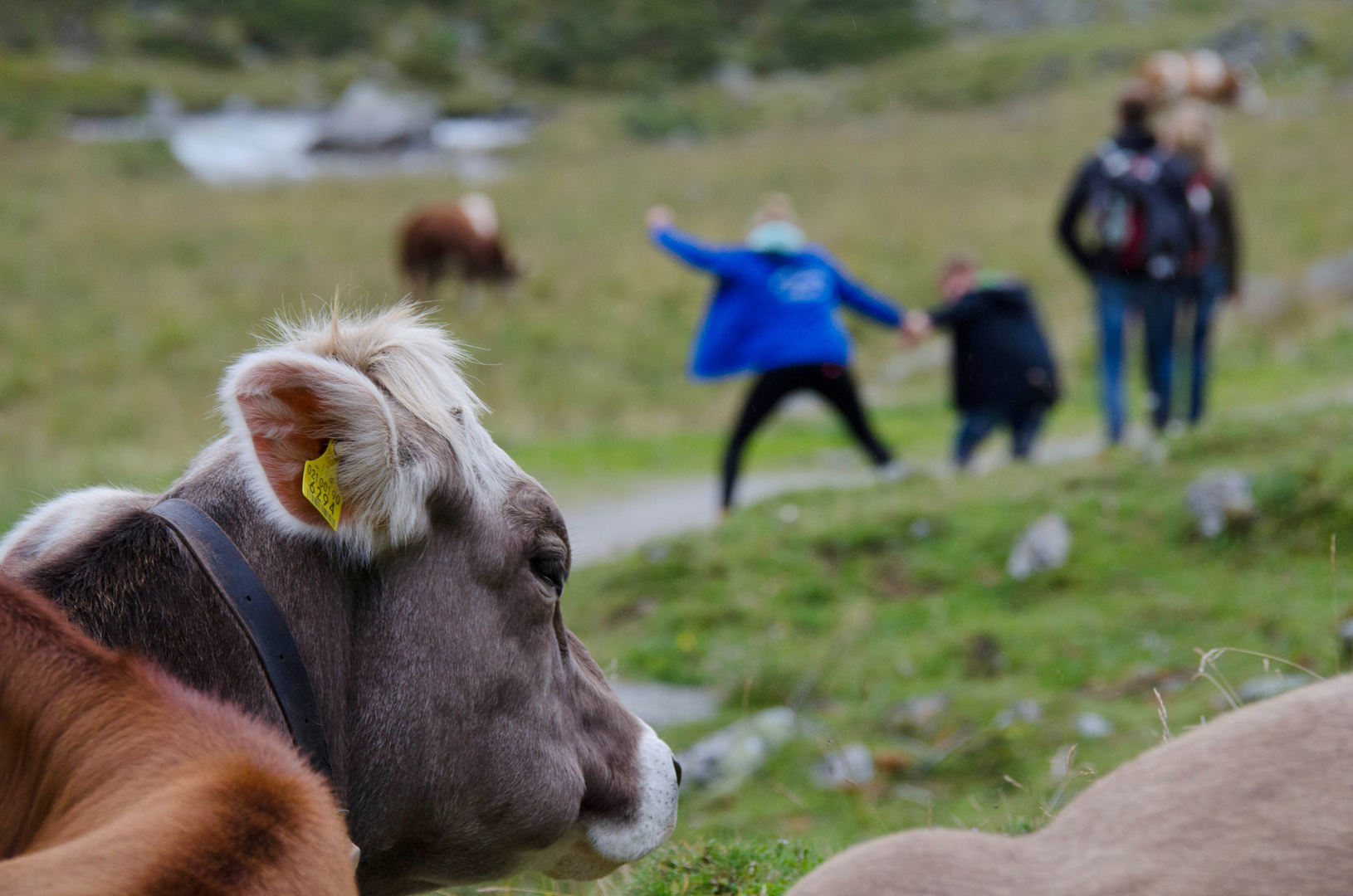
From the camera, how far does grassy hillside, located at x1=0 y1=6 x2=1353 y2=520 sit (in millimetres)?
15320

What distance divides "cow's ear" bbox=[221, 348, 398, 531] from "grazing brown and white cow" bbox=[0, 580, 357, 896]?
0.38 meters

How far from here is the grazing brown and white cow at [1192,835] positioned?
138cm

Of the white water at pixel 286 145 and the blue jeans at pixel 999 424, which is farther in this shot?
the white water at pixel 286 145

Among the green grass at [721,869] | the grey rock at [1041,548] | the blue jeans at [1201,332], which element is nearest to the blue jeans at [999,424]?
the blue jeans at [1201,332]

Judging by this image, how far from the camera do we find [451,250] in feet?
73.4

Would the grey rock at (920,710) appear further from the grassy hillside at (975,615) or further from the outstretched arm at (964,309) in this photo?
the outstretched arm at (964,309)

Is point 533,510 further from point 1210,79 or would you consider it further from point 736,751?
point 1210,79

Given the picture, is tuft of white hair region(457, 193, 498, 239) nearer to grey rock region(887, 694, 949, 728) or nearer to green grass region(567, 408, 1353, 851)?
green grass region(567, 408, 1353, 851)

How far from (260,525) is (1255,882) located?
156cm

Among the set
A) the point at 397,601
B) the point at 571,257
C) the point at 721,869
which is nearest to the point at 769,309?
the point at 721,869

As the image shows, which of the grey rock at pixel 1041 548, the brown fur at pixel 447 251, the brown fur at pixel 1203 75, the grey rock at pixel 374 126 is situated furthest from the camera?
the grey rock at pixel 374 126

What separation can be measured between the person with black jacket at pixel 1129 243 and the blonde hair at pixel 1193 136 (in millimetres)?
234

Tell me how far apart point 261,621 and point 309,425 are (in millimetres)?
326

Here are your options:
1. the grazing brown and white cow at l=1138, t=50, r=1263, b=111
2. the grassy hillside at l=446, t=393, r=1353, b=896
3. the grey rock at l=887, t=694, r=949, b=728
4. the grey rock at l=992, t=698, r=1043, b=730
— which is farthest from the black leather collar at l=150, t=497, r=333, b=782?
the grazing brown and white cow at l=1138, t=50, r=1263, b=111
